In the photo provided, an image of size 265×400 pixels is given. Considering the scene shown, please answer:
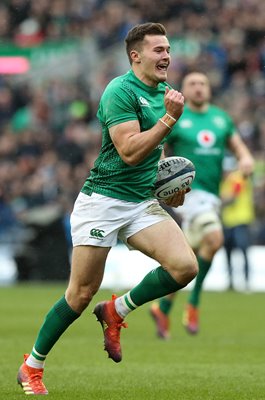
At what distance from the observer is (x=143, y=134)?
289 inches

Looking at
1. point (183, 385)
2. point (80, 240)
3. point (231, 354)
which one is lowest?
point (231, 354)

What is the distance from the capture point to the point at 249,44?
2480cm

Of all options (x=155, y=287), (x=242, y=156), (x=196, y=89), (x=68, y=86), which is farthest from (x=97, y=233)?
(x=68, y=86)

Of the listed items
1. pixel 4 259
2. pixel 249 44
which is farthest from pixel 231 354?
pixel 249 44

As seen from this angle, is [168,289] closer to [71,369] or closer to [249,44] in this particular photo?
[71,369]

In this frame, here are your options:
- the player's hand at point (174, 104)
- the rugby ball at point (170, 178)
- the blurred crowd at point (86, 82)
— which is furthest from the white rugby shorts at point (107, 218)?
the blurred crowd at point (86, 82)

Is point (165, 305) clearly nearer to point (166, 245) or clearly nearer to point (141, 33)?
point (166, 245)

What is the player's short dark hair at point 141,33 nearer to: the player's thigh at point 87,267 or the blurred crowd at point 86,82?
the player's thigh at point 87,267

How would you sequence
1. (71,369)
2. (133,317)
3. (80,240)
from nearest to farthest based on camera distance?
(80,240)
(71,369)
(133,317)

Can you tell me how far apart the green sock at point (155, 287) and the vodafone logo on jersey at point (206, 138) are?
4471 mm

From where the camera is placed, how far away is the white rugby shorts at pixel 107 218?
7699 mm

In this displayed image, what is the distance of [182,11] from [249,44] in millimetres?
1914

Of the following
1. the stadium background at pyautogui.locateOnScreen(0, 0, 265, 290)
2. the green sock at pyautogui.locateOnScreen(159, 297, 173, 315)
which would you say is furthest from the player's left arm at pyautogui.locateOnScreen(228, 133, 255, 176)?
the stadium background at pyautogui.locateOnScreen(0, 0, 265, 290)

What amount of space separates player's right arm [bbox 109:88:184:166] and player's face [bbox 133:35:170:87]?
346 millimetres
